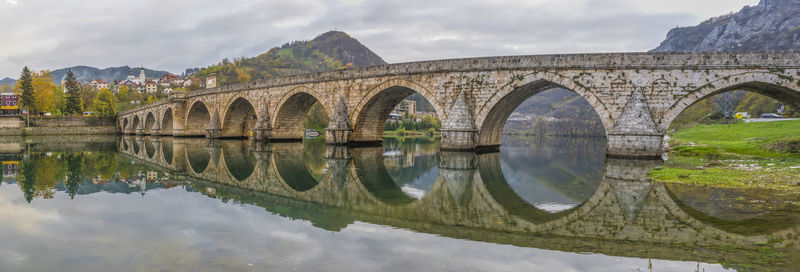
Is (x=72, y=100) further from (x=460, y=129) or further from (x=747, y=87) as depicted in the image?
(x=747, y=87)

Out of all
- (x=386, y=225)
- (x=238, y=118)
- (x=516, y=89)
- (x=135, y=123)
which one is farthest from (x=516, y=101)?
(x=135, y=123)

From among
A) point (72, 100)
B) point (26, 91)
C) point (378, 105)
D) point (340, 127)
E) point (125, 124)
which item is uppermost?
point (26, 91)

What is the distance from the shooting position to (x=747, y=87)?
18938 mm

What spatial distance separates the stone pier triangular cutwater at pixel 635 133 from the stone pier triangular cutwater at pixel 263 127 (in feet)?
80.0

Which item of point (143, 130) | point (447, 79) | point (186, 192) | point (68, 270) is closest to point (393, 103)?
point (447, 79)

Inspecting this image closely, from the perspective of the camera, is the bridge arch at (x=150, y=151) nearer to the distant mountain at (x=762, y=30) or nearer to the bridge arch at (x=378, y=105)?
the bridge arch at (x=378, y=105)

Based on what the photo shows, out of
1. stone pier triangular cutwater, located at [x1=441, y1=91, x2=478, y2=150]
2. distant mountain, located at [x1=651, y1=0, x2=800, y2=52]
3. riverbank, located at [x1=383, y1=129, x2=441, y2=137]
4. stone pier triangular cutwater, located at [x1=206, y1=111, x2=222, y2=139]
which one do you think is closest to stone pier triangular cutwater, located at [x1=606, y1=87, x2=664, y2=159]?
stone pier triangular cutwater, located at [x1=441, y1=91, x2=478, y2=150]

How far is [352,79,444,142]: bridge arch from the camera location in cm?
2550

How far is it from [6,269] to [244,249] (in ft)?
8.05

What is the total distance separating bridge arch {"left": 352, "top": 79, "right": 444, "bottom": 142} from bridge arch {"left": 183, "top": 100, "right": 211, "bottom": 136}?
22498 millimetres

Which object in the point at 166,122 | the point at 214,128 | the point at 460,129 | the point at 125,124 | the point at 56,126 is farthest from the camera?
the point at 125,124

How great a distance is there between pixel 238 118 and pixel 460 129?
25.5 meters

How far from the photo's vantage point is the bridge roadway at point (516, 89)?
1834cm

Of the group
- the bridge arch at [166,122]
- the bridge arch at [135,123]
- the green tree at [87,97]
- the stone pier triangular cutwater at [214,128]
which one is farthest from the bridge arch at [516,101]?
the green tree at [87,97]
